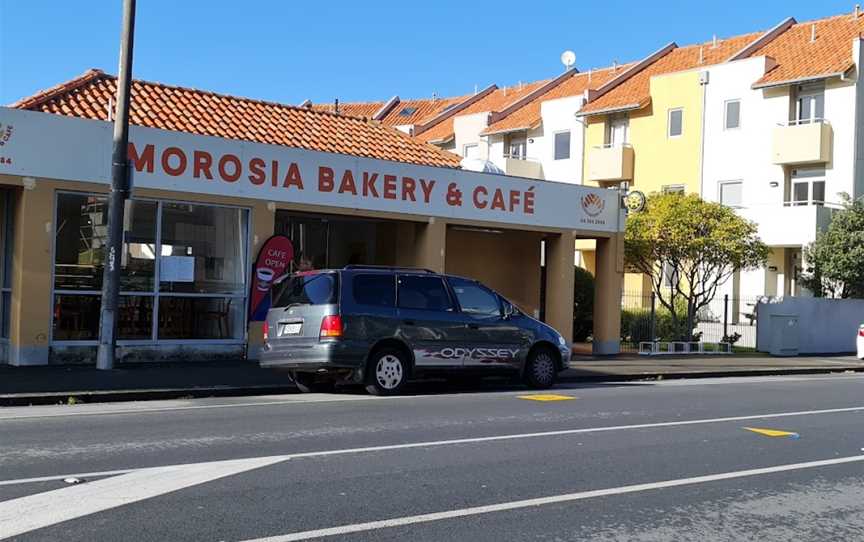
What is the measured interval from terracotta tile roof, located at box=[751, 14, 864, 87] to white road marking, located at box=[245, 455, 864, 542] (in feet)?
90.8

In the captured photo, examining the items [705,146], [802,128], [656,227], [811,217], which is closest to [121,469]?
[656,227]

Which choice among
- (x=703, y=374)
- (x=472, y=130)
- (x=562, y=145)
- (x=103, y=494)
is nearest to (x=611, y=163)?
(x=562, y=145)

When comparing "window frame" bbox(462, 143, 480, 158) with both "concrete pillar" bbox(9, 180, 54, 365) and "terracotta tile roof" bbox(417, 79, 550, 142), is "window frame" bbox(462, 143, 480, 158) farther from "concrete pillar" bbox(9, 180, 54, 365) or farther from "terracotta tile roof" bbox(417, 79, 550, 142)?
"concrete pillar" bbox(9, 180, 54, 365)

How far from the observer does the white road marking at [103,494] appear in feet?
19.7

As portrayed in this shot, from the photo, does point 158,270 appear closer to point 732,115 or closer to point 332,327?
point 332,327

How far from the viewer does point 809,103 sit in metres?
34.7

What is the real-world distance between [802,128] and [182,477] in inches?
1224

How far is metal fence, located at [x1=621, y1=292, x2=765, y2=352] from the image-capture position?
87.7 feet

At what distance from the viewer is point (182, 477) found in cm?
737

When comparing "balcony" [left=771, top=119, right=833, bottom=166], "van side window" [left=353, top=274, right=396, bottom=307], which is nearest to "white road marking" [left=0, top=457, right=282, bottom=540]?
"van side window" [left=353, top=274, right=396, bottom=307]

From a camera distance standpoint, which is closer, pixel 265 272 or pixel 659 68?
pixel 265 272

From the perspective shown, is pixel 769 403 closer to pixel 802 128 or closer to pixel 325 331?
pixel 325 331

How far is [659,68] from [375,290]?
32.3 metres

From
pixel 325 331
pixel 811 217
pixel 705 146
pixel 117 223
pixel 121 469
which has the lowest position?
pixel 121 469
